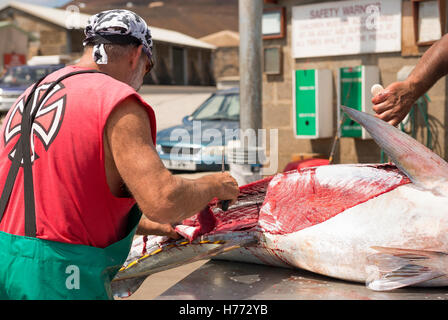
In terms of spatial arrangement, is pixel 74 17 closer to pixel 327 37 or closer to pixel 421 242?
pixel 327 37

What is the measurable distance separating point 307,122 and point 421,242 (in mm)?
5324

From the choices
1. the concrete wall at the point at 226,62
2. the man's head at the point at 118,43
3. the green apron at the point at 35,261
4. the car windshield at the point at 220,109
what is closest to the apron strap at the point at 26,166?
the green apron at the point at 35,261

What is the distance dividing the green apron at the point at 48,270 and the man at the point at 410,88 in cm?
214

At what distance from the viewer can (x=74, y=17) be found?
36094 millimetres

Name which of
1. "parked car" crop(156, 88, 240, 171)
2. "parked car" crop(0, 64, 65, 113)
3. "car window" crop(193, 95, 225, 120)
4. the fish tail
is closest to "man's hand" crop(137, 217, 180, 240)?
the fish tail

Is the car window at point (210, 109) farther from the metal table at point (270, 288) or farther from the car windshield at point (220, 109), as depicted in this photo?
the metal table at point (270, 288)

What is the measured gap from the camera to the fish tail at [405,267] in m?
3.11

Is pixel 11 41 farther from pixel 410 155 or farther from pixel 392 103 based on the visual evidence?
pixel 410 155

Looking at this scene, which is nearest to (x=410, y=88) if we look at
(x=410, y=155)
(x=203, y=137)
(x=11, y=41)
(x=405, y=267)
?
(x=410, y=155)

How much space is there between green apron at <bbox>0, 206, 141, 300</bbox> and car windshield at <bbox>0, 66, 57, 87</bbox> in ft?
58.4

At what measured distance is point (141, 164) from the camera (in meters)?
2.05

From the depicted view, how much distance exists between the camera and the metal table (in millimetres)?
3098

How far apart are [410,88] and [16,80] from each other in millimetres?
17474

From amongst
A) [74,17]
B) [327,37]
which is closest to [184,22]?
[74,17]
